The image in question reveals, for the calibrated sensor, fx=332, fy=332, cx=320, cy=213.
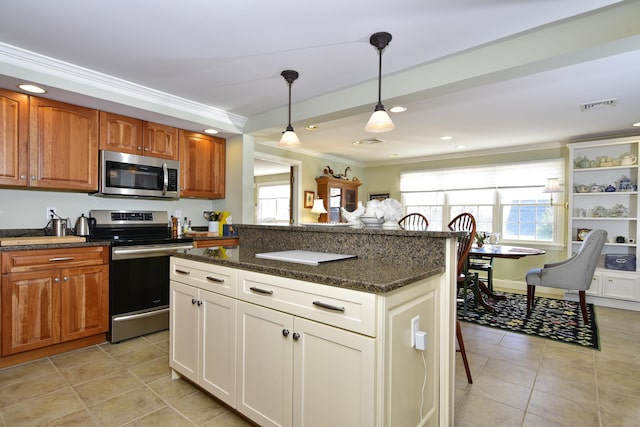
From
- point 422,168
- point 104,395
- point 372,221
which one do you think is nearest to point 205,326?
point 104,395

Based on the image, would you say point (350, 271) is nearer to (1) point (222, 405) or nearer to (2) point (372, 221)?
(2) point (372, 221)

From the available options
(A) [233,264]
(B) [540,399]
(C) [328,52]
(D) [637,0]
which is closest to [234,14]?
(C) [328,52]

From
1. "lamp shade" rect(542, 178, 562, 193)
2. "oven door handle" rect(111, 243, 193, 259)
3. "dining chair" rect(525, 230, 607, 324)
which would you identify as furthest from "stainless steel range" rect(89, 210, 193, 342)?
"lamp shade" rect(542, 178, 562, 193)

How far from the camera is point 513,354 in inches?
109

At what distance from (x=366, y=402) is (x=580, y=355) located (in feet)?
8.36

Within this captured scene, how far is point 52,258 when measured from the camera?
2605 mm

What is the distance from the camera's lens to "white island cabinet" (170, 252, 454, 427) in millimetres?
1231

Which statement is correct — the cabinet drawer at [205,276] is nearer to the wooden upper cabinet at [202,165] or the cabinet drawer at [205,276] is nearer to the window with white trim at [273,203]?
the wooden upper cabinet at [202,165]

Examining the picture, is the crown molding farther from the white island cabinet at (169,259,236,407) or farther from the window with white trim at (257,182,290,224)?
the window with white trim at (257,182,290,224)

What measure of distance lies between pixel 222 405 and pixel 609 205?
18.2ft

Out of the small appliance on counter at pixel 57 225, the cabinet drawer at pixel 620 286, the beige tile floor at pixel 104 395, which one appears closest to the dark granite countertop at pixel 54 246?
the small appliance on counter at pixel 57 225

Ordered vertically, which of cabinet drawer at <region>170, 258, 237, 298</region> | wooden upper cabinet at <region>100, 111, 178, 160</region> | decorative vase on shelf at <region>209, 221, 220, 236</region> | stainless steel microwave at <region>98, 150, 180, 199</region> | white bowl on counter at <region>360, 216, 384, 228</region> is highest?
wooden upper cabinet at <region>100, 111, 178, 160</region>

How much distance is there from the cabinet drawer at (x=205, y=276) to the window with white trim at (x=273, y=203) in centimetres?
634

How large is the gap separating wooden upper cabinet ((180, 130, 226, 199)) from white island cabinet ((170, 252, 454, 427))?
6.99 ft
